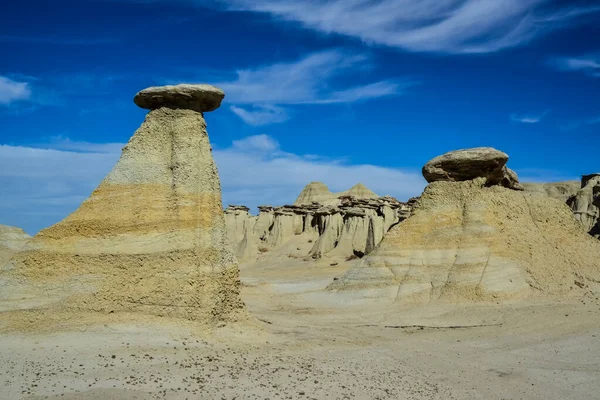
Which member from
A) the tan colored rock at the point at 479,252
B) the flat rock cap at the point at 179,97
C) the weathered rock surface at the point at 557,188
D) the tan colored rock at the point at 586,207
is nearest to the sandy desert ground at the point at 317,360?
the tan colored rock at the point at 479,252

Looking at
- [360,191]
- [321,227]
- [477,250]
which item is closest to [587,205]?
[321,227]

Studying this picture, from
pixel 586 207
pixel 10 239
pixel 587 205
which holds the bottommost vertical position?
pixel 10 239

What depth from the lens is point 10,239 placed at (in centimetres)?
2233

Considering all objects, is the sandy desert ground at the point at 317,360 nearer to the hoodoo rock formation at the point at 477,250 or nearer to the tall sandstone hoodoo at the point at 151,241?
the tall sandstone hoodoo at the point at 151,241

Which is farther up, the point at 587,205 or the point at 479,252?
the point at 587,205

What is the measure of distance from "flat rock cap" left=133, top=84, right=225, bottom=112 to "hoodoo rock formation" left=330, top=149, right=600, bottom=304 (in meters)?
7.87

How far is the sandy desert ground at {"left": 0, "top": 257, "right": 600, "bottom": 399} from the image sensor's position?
254 inches

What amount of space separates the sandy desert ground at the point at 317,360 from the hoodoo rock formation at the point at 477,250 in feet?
6.84

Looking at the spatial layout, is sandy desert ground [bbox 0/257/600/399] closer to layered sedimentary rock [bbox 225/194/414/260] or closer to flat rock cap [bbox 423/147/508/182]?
flat rock cap [bbox 423/147/508/182]

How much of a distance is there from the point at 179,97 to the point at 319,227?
3190cm

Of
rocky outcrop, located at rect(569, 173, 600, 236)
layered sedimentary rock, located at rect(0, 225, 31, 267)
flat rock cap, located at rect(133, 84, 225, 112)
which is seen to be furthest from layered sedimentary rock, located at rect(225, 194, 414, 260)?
flat rock cap, located at rect(133, 84, 225, 112)

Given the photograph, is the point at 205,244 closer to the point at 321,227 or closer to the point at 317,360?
the point at 317,360

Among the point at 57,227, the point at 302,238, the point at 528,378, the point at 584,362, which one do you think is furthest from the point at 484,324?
the point at 302,238

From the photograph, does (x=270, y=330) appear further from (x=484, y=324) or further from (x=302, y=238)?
(x=302, y=238)
